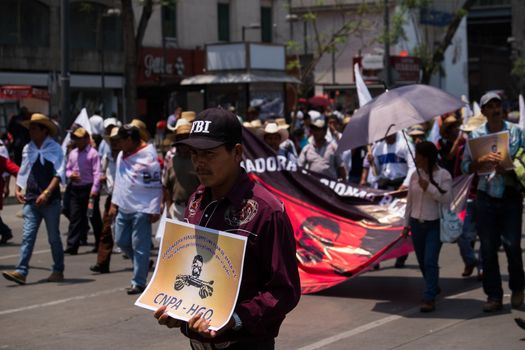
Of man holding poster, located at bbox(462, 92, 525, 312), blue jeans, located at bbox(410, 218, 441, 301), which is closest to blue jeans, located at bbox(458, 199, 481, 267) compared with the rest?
blue jeans, located at bbox(410, 218, 441, 301)

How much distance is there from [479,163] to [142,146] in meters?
3.73

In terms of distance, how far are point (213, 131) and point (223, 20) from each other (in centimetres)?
4390

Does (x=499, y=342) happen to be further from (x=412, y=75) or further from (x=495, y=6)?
(x=495, y=6)

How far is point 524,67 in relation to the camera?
161 ft

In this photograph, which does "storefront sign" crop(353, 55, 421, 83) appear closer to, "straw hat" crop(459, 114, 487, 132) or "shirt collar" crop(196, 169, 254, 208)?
A: "straw hat" crop(459, 114, 487, 132)

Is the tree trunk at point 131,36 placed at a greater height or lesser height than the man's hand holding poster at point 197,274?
greater

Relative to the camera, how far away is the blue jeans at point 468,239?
11070mm

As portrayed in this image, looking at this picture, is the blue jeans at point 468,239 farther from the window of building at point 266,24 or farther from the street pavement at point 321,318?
the window of building at point 266,24

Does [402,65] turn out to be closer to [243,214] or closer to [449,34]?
[449,34]

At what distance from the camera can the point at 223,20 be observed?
4731 centimetres

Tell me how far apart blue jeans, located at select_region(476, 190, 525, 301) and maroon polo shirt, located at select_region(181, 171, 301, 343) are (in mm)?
5105

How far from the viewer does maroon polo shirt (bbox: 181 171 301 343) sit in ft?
12.9

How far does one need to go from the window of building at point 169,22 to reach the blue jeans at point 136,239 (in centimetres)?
3365

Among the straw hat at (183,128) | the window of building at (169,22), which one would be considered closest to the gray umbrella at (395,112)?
the straw hat at (183,128)
